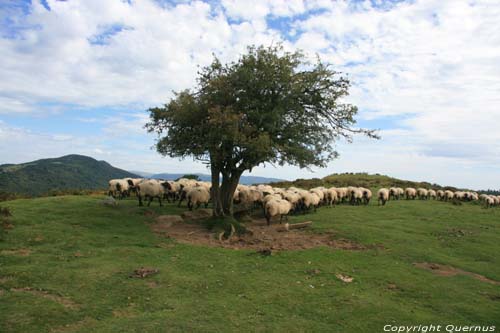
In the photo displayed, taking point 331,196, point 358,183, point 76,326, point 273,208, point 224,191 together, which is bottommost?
point 76,326

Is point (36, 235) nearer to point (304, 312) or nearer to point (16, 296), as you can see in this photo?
point (16, 296)

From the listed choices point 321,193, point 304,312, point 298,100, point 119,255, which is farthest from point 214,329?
point 321,193

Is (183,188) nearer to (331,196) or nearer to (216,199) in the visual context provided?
(216,199)

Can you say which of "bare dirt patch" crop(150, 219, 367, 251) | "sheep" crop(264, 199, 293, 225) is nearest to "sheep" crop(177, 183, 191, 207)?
"bare dirt patch" crop(150, 219, 367, 251)

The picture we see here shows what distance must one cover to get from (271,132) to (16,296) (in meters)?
15.1

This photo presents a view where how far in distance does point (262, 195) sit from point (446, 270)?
52.9 feet

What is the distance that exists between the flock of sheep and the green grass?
5.86 meters

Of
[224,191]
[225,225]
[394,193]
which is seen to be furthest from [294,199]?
[394,193]

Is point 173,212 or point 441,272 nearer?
point 441,272

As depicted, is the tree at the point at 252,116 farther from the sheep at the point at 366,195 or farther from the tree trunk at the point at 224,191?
the sheep at the point at 366,195

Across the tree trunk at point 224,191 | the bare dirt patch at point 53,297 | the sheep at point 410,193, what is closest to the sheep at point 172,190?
the tree trunk at point 224,191

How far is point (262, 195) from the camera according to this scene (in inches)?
1159

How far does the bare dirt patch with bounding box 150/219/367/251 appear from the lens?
58.2ft

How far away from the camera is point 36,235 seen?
51.9 feet
